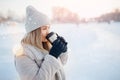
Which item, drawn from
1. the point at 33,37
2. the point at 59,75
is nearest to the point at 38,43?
the point at 33,37

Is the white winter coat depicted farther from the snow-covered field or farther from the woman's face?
the snow-covered field

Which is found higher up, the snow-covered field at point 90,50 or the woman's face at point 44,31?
the woman's face at point 44,31

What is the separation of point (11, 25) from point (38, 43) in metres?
0.78

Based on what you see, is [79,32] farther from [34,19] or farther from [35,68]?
[35,68]

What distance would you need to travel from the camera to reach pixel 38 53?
1380 mm

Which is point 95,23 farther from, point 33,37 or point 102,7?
point 33,37

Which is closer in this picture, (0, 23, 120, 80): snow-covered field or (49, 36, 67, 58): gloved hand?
(49, 36, 67, 58): gloved hand

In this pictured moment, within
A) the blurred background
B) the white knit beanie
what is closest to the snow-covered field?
the blurred background

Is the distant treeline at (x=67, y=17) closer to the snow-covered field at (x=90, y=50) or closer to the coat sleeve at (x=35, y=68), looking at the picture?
the snow-covered field at (x=90, y=50)

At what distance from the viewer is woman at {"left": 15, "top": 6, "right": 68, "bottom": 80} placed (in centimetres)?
130

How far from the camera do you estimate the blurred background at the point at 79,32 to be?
2.07 m

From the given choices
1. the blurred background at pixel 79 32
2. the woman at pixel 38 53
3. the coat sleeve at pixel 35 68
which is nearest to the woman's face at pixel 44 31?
the woman at pixel 38 53

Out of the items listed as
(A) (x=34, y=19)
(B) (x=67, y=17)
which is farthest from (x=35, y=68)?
(B) (x=67, y=17)

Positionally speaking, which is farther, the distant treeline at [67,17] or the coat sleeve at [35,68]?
the distant treeline at [67,17]
